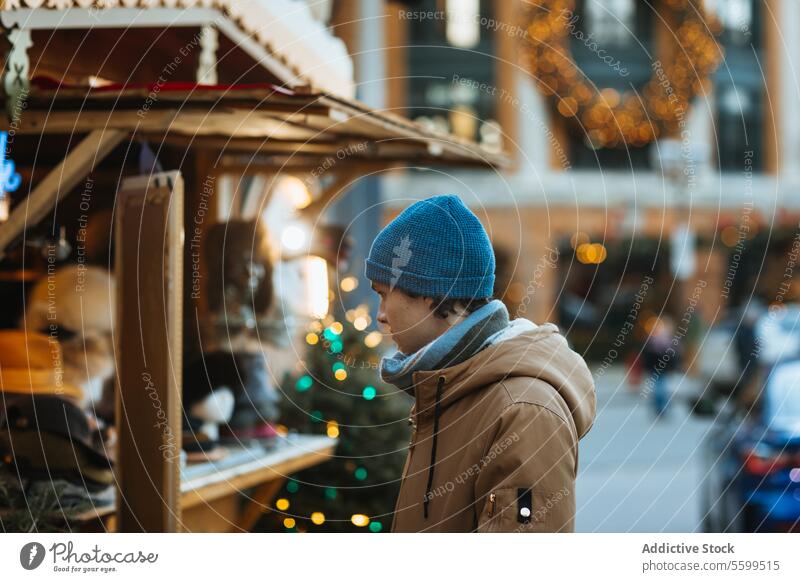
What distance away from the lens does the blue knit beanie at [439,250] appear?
2746mm

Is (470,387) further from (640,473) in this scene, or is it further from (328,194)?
(640,473)

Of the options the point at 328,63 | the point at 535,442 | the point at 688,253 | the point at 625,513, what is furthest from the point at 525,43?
the point at 535,442

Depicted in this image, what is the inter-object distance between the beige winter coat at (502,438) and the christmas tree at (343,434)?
2.98 metres

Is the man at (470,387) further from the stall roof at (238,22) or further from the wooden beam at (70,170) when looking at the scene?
the wooden beam at (70,170)

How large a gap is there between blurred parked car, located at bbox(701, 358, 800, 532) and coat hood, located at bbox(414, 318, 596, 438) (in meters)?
3.93

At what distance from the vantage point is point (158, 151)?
178 inches

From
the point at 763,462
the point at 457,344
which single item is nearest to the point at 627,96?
the point at 763,462

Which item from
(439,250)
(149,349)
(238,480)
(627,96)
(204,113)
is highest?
(627,96)

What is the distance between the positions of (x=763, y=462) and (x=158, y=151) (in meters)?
3.99

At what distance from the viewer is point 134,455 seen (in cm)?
403

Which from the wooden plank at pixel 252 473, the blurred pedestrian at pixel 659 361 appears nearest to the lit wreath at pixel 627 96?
the blurred pedestrian at pixel 659 361

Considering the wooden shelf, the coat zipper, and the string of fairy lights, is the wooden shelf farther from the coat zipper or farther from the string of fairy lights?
the coat zipper

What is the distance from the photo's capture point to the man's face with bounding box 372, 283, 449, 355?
2787 millimetres
